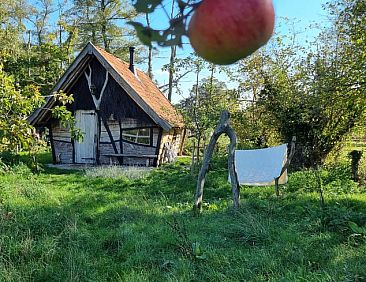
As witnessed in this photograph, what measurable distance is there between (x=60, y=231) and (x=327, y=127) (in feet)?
25.9

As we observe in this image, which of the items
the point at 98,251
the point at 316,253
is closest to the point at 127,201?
the point at 98,251

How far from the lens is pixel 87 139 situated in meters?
12.7

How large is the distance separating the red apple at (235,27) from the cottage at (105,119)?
10934 mm

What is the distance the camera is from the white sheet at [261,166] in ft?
23.5

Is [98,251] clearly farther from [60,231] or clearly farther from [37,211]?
[37,211]

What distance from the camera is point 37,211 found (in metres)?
5.56

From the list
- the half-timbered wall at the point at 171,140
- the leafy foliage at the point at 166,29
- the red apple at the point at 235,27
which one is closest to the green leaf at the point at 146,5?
the leafy foliage at the point at 166,29

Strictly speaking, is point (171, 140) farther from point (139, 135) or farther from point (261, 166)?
point (261, 166)

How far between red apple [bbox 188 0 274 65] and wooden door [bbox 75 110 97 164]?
1248 cm

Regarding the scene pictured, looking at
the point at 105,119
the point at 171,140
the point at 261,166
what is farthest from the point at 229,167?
the point at 171,140

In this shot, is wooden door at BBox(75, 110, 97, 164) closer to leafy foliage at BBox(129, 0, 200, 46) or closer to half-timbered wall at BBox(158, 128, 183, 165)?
half-timbered wall at BBox(158, 128, 183, 165)

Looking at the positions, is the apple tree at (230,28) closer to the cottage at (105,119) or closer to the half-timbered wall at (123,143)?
the cottage at (105,119)

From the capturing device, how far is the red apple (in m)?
0.40

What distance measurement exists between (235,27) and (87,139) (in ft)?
41.6
